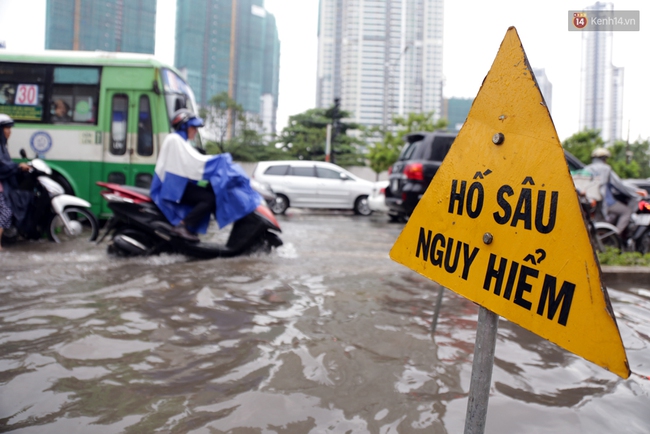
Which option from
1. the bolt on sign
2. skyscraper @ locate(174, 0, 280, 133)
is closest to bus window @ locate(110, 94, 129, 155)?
the bolt on sign

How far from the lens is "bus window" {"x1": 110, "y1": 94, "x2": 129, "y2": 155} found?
8.84m

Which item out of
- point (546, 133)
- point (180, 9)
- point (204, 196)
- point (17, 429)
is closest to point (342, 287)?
point (204, 196)

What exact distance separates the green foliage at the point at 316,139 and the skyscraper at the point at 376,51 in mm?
17977

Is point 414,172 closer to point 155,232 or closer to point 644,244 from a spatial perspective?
point 644,244

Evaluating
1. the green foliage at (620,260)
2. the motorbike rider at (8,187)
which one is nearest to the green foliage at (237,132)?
the motorbike rider at (8,187)

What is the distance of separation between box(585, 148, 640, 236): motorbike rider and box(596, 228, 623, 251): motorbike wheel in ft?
0.37

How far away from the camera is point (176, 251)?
238 inches

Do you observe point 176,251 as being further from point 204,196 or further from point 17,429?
point 17,429

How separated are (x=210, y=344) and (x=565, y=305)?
89.8 inches

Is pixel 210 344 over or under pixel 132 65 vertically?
under

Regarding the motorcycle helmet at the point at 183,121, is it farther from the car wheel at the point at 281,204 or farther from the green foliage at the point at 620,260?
the car wheel at the point at 281,204

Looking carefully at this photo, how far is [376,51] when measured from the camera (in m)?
55.0

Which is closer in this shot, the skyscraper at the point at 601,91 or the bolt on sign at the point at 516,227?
the bolt on sign at the point at 516,227

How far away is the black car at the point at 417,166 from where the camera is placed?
32.7 feet
